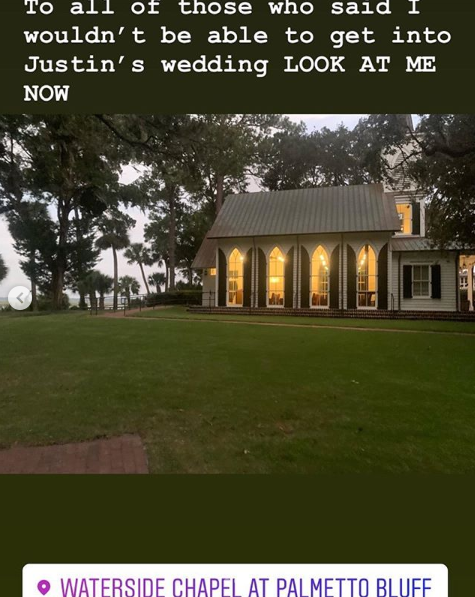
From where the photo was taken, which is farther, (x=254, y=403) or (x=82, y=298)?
(x=82, y=298)

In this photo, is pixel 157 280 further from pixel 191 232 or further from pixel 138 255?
pixel 191 232

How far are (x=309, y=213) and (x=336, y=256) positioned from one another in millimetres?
3233

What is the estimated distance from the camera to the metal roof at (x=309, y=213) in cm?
2027

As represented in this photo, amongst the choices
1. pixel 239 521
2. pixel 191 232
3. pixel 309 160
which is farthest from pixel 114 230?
pixel 239 521

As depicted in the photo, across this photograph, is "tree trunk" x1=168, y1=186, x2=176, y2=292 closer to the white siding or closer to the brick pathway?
the white siding

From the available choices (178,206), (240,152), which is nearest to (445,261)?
(240,152)

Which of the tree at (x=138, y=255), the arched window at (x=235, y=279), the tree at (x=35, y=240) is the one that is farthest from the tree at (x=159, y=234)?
the arched window at (x=235, y=279)

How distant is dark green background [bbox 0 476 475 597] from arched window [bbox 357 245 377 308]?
17910 mm

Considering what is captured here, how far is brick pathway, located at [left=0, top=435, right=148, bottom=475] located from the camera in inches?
130

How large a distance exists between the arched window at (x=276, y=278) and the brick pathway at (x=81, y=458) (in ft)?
59.3

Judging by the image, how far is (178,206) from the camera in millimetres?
36719

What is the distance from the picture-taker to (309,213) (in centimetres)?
2184

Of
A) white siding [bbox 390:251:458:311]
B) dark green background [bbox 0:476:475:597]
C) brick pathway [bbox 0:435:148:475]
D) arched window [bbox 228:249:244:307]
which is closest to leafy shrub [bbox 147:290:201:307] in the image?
arched window [bbox 228:249:244:307]

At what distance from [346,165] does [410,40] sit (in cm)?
3295
